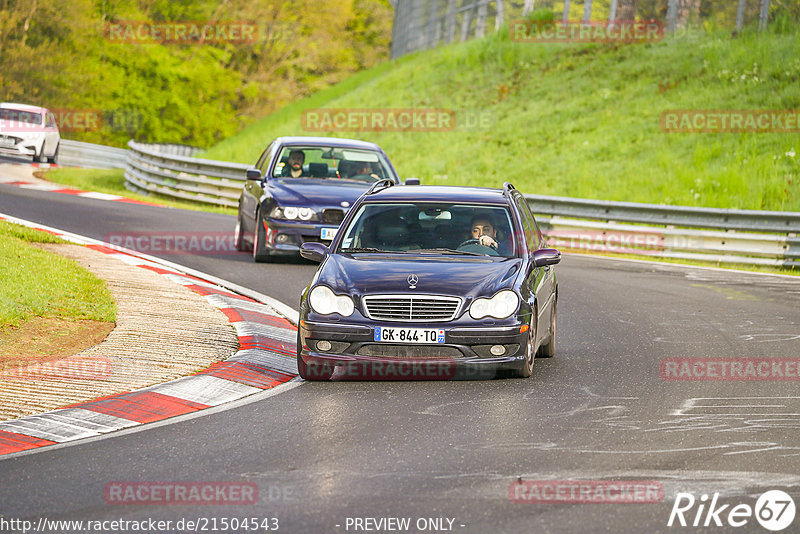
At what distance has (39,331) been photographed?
10.3 metres

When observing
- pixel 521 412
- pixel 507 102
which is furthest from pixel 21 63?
pixel 521 412

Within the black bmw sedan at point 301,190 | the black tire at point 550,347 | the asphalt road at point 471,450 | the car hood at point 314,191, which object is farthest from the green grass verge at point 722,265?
the black tire at point 550,347

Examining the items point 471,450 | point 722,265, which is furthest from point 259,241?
point 471,450

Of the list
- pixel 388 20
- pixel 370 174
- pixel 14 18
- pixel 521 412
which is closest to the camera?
pixel 521 412

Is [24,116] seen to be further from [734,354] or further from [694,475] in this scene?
[694,475]

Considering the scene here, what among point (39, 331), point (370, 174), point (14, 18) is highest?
point (14, 18)

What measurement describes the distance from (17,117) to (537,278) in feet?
92.2

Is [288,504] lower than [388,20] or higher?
lower

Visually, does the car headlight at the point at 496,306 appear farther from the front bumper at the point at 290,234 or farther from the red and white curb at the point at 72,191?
the red and white curb at the point at 72,191

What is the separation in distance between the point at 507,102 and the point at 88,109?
20942 mm

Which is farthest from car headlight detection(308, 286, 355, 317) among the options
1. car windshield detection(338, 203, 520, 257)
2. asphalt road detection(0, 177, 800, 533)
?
car windshield detection(338, 203, 520, 257)

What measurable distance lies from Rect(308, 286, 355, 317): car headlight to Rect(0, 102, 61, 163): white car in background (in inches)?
1082

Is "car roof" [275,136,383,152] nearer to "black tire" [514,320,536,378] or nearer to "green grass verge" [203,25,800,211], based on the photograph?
"black tire" [514,320,536,378]

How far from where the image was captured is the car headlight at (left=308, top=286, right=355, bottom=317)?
29.3 feet
